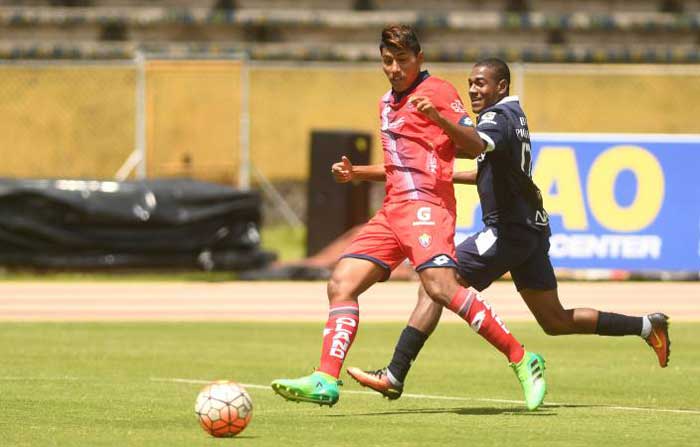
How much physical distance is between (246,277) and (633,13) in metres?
13.9

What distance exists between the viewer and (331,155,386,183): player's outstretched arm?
10.3 m

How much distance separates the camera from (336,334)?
9789 mm

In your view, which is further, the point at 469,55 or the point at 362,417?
the point at 469,55

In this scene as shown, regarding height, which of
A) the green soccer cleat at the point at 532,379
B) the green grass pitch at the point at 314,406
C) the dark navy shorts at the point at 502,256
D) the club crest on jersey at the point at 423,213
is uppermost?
the club crest on jersey at the point at 423,213

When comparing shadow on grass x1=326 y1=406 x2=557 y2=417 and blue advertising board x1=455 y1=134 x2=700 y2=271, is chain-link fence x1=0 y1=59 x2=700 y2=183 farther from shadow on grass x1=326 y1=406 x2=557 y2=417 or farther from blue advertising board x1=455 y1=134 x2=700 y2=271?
shadow on grass x1=326 y1=406 x2=557 y2=417

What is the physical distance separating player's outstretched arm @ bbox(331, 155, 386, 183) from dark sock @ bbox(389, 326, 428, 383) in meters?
1.00

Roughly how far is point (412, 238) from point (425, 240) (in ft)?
0.28

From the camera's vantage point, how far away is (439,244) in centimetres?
980

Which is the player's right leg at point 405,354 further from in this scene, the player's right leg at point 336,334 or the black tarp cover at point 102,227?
the black tarp cover at point 102,227

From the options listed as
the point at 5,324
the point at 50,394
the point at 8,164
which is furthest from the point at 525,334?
the point at 8,164

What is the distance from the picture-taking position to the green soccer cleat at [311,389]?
945cm

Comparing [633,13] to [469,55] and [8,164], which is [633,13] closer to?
[469,55]

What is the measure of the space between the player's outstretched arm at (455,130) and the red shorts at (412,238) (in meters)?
0.41

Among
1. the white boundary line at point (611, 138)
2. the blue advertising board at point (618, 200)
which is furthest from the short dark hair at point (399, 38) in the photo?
the white boundary line at point (611, 138)
